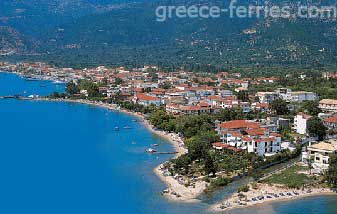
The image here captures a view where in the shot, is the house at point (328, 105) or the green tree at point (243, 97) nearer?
the house at point (328, 105)

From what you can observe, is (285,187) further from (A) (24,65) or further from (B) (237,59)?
(A) (24,65)

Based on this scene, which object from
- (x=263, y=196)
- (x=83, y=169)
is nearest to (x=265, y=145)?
(x=263, y=196)

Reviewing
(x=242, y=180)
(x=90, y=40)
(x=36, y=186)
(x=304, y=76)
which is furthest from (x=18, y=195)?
(x=90, y=40)

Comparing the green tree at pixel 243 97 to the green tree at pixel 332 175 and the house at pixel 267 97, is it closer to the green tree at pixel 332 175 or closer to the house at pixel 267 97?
the house at pixel 267 97

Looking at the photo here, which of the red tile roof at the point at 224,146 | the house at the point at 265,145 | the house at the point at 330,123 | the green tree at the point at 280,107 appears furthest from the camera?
the green tree at the point at 280,107

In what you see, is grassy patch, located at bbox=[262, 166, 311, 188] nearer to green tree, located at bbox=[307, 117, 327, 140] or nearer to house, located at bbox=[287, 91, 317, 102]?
green tree, located at bbox=[307, 117, 327, 140]

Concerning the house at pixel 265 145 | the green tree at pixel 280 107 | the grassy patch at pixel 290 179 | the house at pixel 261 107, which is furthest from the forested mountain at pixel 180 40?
the grassy patch at pixel 290 179

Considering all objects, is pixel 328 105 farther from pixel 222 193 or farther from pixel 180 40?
pixel 180 40
